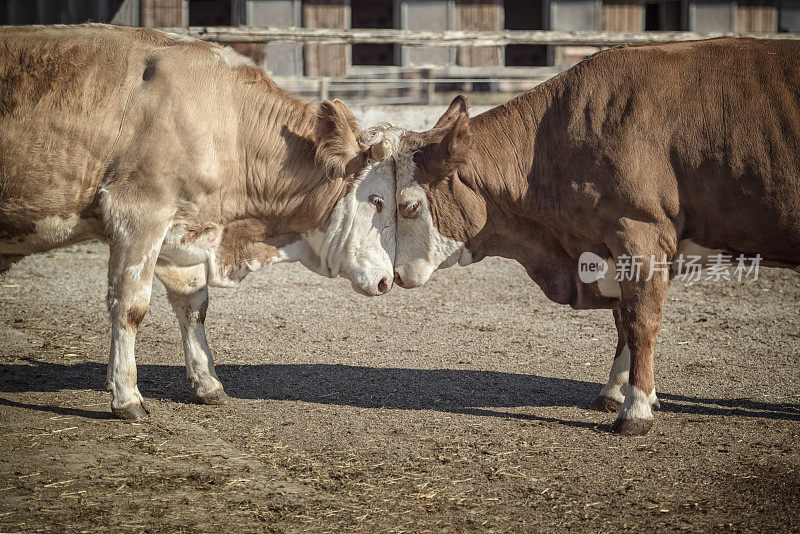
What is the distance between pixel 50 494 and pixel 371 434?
1.85 metres

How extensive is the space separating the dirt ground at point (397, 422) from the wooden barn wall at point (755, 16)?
14.8 m

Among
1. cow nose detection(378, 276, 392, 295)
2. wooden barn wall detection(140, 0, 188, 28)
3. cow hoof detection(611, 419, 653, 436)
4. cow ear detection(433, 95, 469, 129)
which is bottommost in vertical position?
cow hoof detection(611, 419, 653, 436)

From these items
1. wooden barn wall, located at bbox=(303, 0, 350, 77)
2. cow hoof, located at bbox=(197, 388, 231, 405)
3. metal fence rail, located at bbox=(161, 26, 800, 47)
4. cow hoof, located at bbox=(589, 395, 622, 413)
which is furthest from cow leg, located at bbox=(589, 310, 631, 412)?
wooden barn wall, located at bbox=(303, 0, 350, 77)

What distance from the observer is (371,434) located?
515cm

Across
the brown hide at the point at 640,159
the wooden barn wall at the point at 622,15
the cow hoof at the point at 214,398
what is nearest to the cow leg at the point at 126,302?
the cow hoof at the point at 214,398

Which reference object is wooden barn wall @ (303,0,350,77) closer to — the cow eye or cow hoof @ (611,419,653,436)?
the cow eye

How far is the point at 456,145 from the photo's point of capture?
557 cm

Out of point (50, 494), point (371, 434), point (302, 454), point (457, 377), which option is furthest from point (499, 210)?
point (50, 494)

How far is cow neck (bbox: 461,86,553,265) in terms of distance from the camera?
5.70 m

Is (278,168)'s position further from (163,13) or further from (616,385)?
(163,13)

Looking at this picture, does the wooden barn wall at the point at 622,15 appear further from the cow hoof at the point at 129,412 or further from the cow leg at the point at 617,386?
the cow hoof at the point at 129,412

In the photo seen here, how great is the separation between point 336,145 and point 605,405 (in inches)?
98.9

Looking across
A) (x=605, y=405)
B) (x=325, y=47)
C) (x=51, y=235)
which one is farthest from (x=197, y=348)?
(x=325, y=47)

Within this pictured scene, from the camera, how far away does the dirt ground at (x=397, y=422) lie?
402 centimetres
